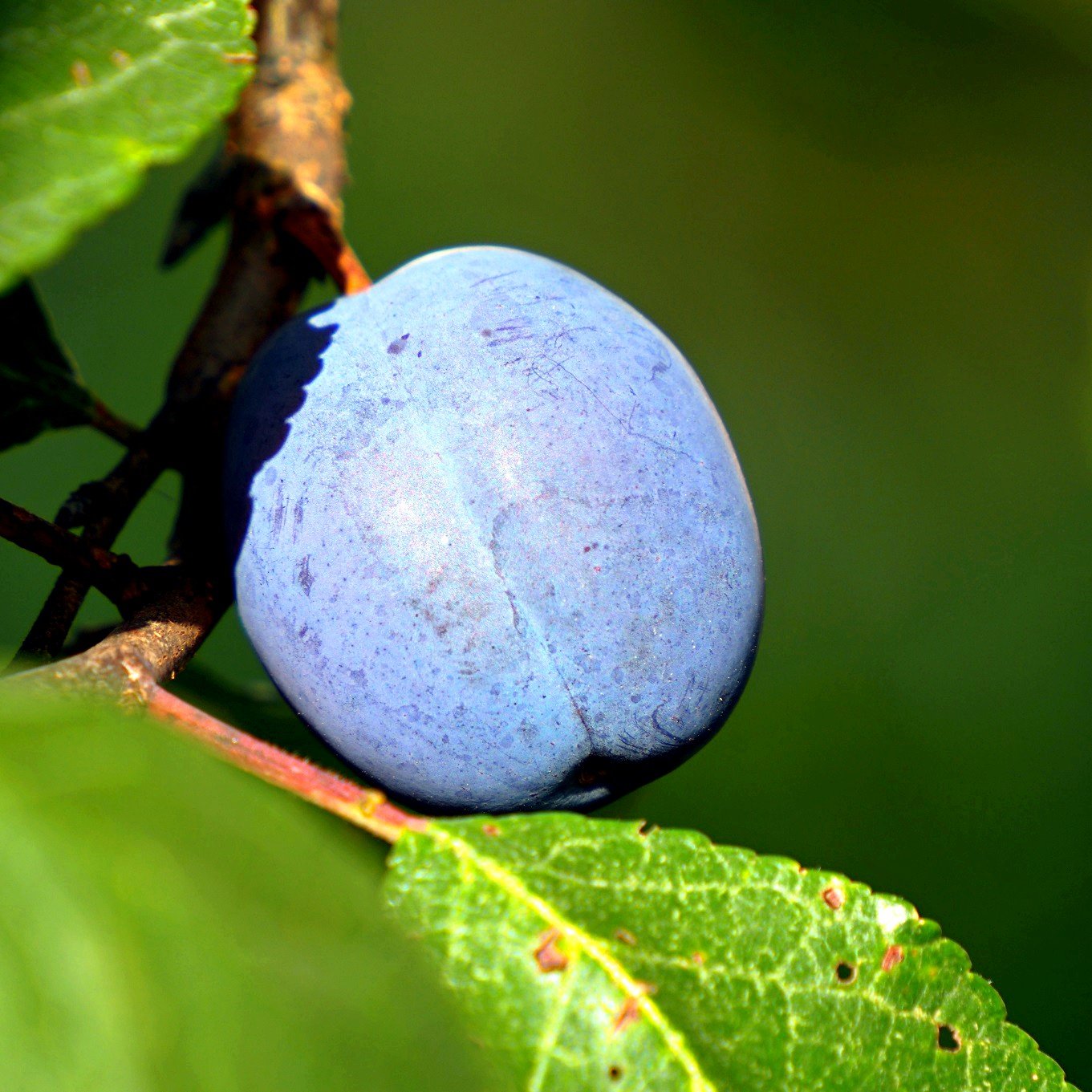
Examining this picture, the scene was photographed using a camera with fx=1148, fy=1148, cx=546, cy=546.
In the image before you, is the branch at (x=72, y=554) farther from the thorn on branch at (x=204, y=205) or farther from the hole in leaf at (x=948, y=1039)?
the hole in leaf at (x=948, y=1039)

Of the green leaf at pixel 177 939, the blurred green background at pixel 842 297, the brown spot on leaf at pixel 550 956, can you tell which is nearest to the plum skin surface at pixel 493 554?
the brown spot on leaf at pixel 550 956

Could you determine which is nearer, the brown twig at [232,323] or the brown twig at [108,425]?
the brown twig at [232,323]

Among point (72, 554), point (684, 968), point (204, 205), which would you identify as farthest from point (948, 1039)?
point (204, 205)

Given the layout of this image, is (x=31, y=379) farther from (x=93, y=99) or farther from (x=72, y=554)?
(x=93, y=99)

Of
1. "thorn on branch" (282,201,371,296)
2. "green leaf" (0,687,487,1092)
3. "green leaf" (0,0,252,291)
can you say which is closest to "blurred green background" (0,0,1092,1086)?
"thorn on branch" (282,201,371,296)

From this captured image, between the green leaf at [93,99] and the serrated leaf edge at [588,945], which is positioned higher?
the green leaf at [93,99]

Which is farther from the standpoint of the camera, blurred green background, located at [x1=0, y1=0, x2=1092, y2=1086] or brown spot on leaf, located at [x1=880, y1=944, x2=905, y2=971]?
blurred green background, located at [x1=0, y1=0, x2=1092, y2=1086]

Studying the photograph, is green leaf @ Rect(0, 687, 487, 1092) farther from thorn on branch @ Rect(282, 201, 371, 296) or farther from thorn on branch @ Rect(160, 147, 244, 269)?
thorn on branch @ Rect(160, 147, 244, 269)
